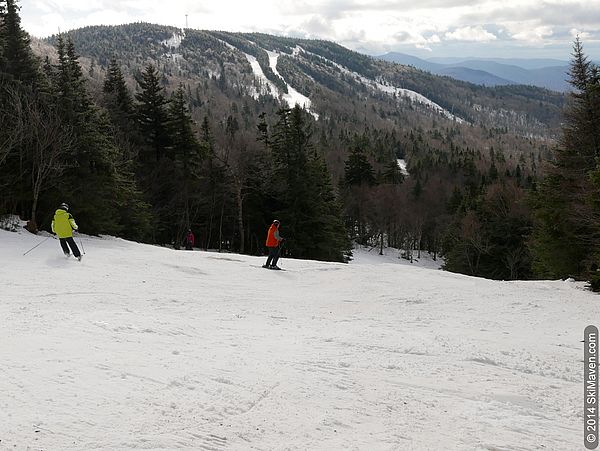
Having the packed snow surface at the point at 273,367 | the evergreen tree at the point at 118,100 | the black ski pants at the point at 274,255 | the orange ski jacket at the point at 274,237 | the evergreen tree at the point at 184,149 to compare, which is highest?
the evergreen tree at the point at 118,100

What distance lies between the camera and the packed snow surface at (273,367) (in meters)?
4.69

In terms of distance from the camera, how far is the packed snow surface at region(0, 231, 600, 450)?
469 centimetres

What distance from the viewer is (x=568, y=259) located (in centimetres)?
2284

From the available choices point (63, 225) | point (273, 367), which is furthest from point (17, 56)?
point (273, 367)

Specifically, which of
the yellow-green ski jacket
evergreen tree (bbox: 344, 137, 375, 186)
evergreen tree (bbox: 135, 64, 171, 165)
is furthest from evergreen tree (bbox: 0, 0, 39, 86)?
evergreen tree (bbox: 344, 137, 375, 186)

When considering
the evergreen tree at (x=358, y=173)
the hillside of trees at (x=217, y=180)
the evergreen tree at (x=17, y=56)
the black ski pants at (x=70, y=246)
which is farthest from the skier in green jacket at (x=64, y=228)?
the evergreen tree at (x=358, y=173)

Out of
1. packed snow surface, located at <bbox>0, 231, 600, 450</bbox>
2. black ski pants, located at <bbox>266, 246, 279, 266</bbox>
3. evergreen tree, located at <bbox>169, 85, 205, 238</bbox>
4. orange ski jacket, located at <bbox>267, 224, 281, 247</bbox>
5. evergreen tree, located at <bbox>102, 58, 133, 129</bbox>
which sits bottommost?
packed snow surface, located at <bbox>0, 231, 600, 450</bbox>

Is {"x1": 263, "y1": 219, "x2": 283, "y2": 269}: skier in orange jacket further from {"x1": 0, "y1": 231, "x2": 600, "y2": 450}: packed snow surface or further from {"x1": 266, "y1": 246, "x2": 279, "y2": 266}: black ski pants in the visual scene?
{"x1": 0, "y1": 231, "x2": 600, "y2": 450}: packed snow surface

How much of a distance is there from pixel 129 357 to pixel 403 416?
11.7 feet

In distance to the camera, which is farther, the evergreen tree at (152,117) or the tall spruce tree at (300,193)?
the evergreen tree at (152,117)

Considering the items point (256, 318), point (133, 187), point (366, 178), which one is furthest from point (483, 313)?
point (366, 178)

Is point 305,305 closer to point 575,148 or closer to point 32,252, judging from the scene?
point 32,252

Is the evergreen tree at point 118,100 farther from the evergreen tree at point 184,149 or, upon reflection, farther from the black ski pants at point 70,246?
the black ski pants at point 70,246

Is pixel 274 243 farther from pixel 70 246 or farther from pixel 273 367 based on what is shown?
pixel 273 367
